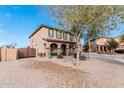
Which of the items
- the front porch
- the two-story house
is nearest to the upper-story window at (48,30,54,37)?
the two-story house

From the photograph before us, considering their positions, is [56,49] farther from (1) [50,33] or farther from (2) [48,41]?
(1) [50,33]

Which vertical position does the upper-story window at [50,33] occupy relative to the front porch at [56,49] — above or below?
above

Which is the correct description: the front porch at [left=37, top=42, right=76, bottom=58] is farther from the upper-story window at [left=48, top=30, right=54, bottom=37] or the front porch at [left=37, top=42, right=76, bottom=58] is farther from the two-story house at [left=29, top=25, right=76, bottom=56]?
the upper-story window at [left=48, top=30, right=54, bottom=37]

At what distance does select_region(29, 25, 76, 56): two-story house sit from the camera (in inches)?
798

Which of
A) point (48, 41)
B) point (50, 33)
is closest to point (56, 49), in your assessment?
point (48, 41)

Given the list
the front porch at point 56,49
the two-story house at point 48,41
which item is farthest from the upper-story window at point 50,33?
the front porch at point 56,49

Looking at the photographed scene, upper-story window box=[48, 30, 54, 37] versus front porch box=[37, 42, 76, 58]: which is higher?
upper-story window box=[48, 30, 54, 37]

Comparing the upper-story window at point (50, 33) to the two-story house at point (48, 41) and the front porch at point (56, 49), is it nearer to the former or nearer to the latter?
the two-story house at point (48, 41)

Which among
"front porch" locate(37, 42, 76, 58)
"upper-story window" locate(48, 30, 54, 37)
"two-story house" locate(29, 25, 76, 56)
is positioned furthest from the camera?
"upper-story window" locate(48, 30, 54, 37)

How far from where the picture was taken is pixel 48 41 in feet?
66.2

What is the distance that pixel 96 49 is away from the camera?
1666 inches

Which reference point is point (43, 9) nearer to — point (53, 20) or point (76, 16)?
point (53, 20)

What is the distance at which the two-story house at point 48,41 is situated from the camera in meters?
20.3
